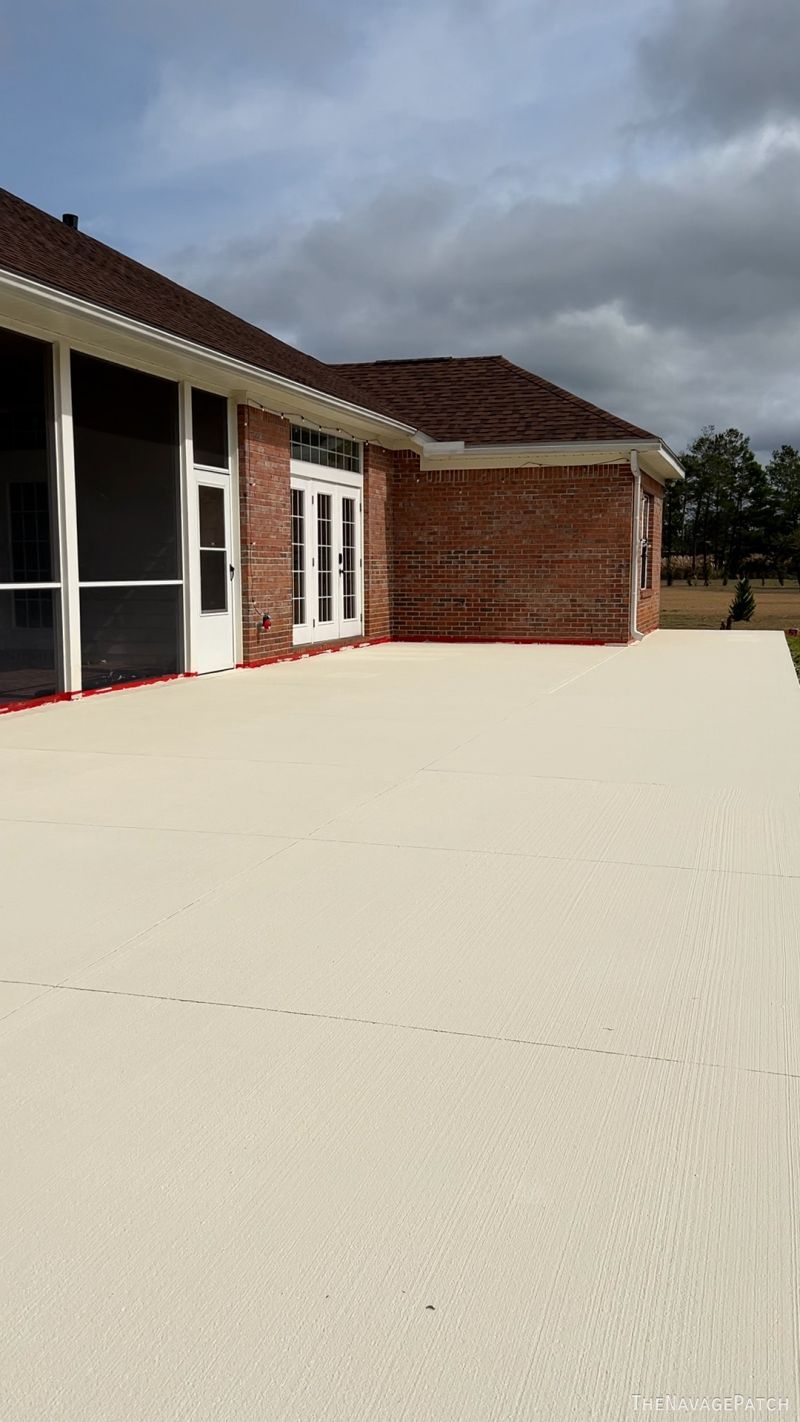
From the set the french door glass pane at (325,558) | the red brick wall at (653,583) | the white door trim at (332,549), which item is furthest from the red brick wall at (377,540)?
the red brick wall at (653,583)

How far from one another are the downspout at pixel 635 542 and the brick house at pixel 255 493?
0.16 ft

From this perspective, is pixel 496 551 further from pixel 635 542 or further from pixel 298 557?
pixel 298 557

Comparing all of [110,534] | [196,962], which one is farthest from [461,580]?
[196,962]

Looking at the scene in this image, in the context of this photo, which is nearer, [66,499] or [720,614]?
[66,499]

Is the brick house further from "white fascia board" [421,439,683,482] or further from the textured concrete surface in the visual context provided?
the textured concrete surface

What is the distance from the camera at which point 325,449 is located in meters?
15.4

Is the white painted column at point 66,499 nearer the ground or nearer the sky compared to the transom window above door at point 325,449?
nearer the ground

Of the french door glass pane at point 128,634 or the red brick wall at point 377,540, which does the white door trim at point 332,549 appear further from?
the french door glass pane at point 128,634

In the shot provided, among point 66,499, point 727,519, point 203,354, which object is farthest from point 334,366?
point 727,519

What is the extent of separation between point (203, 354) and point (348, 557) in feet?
20.5

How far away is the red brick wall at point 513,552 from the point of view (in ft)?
55.8

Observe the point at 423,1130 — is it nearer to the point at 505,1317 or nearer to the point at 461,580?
the point at 505,1317

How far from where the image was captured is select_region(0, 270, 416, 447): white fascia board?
8125 millimetres

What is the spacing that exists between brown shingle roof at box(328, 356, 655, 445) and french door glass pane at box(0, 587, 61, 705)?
8.86 metres
